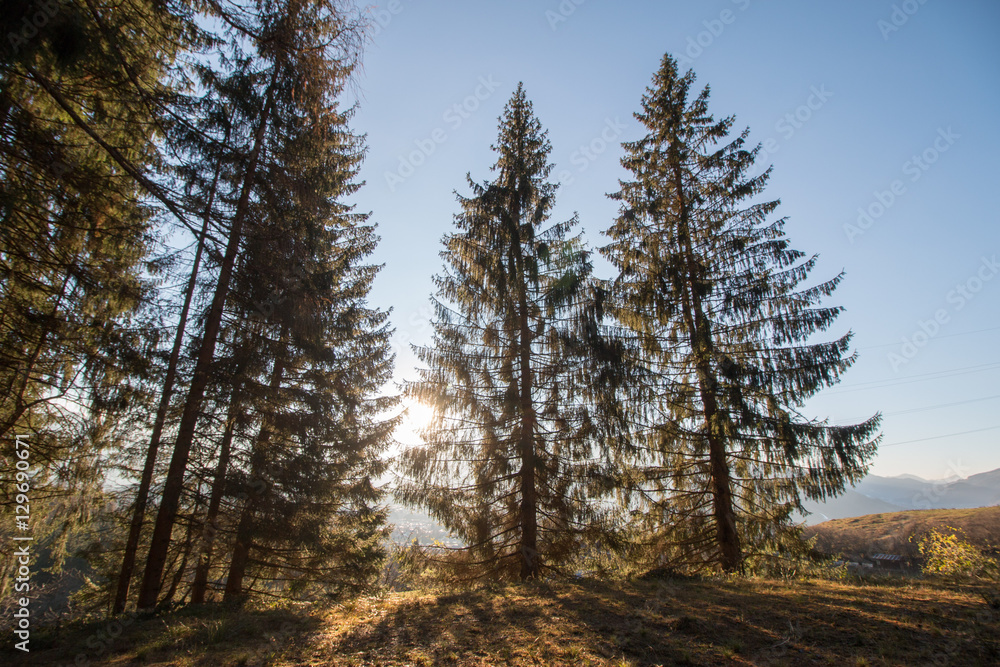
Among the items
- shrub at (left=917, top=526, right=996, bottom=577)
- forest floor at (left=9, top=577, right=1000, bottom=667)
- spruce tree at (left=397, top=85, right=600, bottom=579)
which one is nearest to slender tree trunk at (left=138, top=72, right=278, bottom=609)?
forest floor at (left=9, top=577, right=1000, bottom=667)

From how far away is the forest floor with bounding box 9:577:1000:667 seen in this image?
4391mm

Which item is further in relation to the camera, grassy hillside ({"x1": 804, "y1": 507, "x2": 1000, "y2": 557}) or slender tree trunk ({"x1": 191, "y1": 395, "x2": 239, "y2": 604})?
grassy hillside ({"x1": 804, "y1": 507, "x2": 1000, "y2": 557})

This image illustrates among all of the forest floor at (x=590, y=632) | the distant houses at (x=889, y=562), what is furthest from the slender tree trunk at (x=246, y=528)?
the distant houses at (x=889, y=562)

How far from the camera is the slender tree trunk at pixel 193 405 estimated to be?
24.3 ft

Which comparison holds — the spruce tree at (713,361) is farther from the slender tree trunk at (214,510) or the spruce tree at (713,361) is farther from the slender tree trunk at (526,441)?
the slender tree trunk at (214,510)

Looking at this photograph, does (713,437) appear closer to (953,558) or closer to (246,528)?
(953,558)

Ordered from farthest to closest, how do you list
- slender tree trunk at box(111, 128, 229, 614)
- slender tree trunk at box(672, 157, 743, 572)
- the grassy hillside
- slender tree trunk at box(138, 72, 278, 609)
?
the grassy hillside < slender tree trunk at box(672, 157, 743, 572) < slender tree trunk at box(111, 128, 229, 614) < slender tree trunk at box(138, 72, 278, 609)

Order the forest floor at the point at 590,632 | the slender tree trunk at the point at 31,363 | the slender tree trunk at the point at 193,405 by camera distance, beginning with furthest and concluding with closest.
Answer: the slender tree trunk at the point at 193,405 < the slender tree trunk at the point at 31,363 < the forest floor at the point at 590,632

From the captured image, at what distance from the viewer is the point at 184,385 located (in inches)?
323

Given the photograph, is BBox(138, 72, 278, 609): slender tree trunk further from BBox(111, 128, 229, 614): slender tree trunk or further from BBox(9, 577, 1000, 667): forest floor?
BBox(9, 577, 1000, 667): forest floor

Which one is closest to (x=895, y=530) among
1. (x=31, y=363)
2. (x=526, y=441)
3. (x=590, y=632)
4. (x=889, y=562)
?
(x=889, y=562)

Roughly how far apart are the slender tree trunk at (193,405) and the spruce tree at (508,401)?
4.73 metres

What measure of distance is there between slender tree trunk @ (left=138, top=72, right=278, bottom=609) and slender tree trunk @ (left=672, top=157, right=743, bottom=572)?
418 inches

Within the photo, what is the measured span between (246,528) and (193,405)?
3.23 metres
